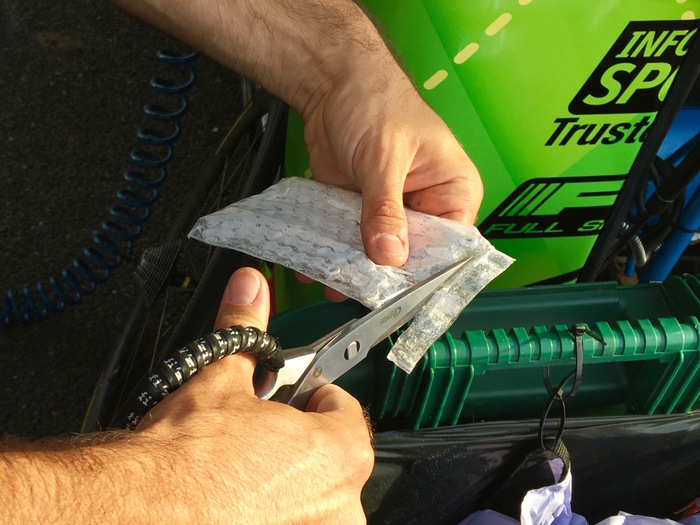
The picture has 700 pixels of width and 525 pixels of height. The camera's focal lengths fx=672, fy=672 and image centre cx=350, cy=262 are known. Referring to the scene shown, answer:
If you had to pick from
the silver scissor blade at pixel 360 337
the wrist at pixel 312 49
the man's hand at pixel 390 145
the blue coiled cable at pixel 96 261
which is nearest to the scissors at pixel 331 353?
the silver scissor blade at pixel 360 337

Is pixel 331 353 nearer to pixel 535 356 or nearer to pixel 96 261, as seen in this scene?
pixel 535 356

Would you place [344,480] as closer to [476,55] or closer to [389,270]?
[389,270]

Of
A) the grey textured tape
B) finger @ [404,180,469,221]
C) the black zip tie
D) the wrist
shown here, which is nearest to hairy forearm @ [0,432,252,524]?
the grey textured tape

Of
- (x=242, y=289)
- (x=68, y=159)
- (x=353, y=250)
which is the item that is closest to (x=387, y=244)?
(x=353, y=250)

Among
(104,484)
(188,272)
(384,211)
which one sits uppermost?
(384,211)

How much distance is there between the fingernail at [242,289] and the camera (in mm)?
618

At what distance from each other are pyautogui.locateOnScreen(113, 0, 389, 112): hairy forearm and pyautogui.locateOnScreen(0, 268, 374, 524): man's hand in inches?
19.4

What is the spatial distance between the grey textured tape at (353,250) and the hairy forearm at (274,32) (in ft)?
0.94

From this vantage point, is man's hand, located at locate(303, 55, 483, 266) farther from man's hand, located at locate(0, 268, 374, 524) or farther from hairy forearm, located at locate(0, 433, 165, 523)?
hairy forearm, located at locate(0, 433, 165, 523)

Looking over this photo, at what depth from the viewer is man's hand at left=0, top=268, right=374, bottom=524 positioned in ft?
1.46

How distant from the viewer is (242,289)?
620 mm

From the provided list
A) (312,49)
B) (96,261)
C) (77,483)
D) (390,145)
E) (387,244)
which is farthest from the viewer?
(96,261)

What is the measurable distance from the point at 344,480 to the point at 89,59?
6.41ft

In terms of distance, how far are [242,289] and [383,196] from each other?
9.3 inches
